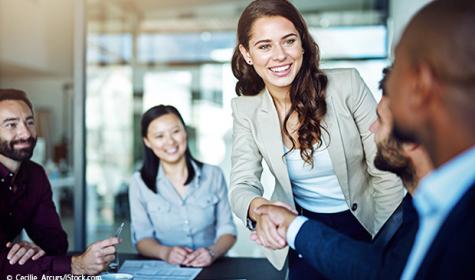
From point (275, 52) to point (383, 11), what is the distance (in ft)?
20.1

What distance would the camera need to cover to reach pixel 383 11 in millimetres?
7570

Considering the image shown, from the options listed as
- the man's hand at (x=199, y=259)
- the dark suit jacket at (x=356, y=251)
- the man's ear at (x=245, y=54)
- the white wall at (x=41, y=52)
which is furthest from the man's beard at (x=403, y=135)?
the white wall at (x=41, y=52)

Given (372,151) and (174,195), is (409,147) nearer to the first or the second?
(372,151)

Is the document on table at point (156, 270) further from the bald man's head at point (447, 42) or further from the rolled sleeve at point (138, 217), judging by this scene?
the bald man's head at point (447, 42)

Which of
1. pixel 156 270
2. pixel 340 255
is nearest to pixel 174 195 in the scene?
pixel 156 270

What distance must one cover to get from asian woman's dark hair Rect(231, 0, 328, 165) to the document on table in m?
0.62

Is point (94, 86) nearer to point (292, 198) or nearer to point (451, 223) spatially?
point (292, 198)

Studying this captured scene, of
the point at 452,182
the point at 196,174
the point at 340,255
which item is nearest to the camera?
the point at 452,182

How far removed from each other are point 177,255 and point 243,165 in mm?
494

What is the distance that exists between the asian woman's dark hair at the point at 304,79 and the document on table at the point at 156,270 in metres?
0.62

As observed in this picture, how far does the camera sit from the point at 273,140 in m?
2.05

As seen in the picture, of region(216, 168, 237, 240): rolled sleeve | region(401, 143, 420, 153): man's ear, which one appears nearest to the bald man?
region(401, 143, 420, 153): man's ear

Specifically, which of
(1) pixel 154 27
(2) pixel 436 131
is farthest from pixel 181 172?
(1) pixel 154 27

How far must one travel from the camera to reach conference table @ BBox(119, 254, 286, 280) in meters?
1.98
